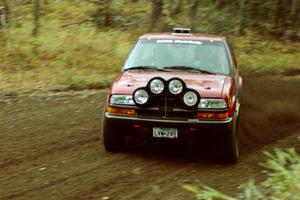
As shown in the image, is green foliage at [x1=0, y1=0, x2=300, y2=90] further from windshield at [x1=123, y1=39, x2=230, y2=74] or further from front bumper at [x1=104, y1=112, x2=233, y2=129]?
front bumper at [x1=104, y1=112, x2=233, y2=129]

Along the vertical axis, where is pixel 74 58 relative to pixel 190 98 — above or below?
below

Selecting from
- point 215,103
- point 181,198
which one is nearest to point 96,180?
point 181,198

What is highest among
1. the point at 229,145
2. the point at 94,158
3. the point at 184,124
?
the point at 184,124

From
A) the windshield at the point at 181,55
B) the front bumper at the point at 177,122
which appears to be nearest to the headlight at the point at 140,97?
the front bumper at the point at 177,122

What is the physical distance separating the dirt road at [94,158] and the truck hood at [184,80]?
1.05m

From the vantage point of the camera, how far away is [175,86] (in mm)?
7051

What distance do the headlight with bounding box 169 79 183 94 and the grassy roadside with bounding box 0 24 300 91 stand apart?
6343 mm

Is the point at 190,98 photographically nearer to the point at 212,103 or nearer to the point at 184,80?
the point at 212,103

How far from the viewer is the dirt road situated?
6.40 meters

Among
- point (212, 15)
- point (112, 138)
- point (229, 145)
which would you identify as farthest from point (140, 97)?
point (212, 15)

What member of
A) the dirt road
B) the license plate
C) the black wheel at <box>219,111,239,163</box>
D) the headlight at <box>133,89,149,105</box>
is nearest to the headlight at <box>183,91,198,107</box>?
the license plate

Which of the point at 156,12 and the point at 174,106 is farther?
the point at 156,12

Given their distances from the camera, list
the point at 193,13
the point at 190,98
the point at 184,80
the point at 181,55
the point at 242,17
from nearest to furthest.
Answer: the point at 190,98, the point at 184,80, the point at 181,55, the point at 193,13, the point at 242,17

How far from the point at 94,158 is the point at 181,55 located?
220 centimetres
